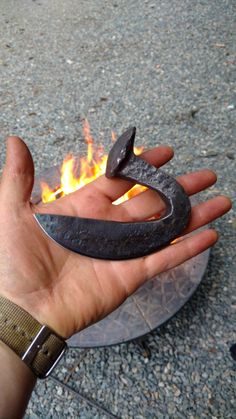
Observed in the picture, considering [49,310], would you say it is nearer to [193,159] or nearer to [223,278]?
[223,278]

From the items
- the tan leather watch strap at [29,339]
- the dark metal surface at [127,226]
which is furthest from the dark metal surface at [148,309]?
the tan leather watch strap at [29,339]

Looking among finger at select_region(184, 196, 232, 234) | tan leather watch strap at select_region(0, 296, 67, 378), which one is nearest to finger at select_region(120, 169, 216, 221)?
finger at select_region(184, 196, 232, 234)

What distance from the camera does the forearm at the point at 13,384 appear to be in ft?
4.28

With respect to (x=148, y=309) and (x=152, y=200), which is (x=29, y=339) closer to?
(x=148, y=309)

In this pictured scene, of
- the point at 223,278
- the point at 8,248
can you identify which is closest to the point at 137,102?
the point at 223,278

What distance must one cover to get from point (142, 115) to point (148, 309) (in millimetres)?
1896

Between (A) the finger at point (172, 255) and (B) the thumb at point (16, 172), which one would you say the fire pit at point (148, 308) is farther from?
(B) the thumb at point (16, 172)

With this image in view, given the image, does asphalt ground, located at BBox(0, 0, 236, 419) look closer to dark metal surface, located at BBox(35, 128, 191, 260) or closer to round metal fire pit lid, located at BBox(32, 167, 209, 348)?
round metal fire pit lid, located at BBox(32, 167, 209, 348)

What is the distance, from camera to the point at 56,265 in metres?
1.68

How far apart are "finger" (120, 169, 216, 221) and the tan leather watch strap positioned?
2.30ft

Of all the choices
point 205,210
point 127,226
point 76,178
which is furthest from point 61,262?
point 76,178

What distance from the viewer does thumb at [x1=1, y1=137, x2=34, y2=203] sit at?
1.59m

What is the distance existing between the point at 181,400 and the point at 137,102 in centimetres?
241

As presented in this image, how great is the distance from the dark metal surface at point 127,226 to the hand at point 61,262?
0.13 feet
